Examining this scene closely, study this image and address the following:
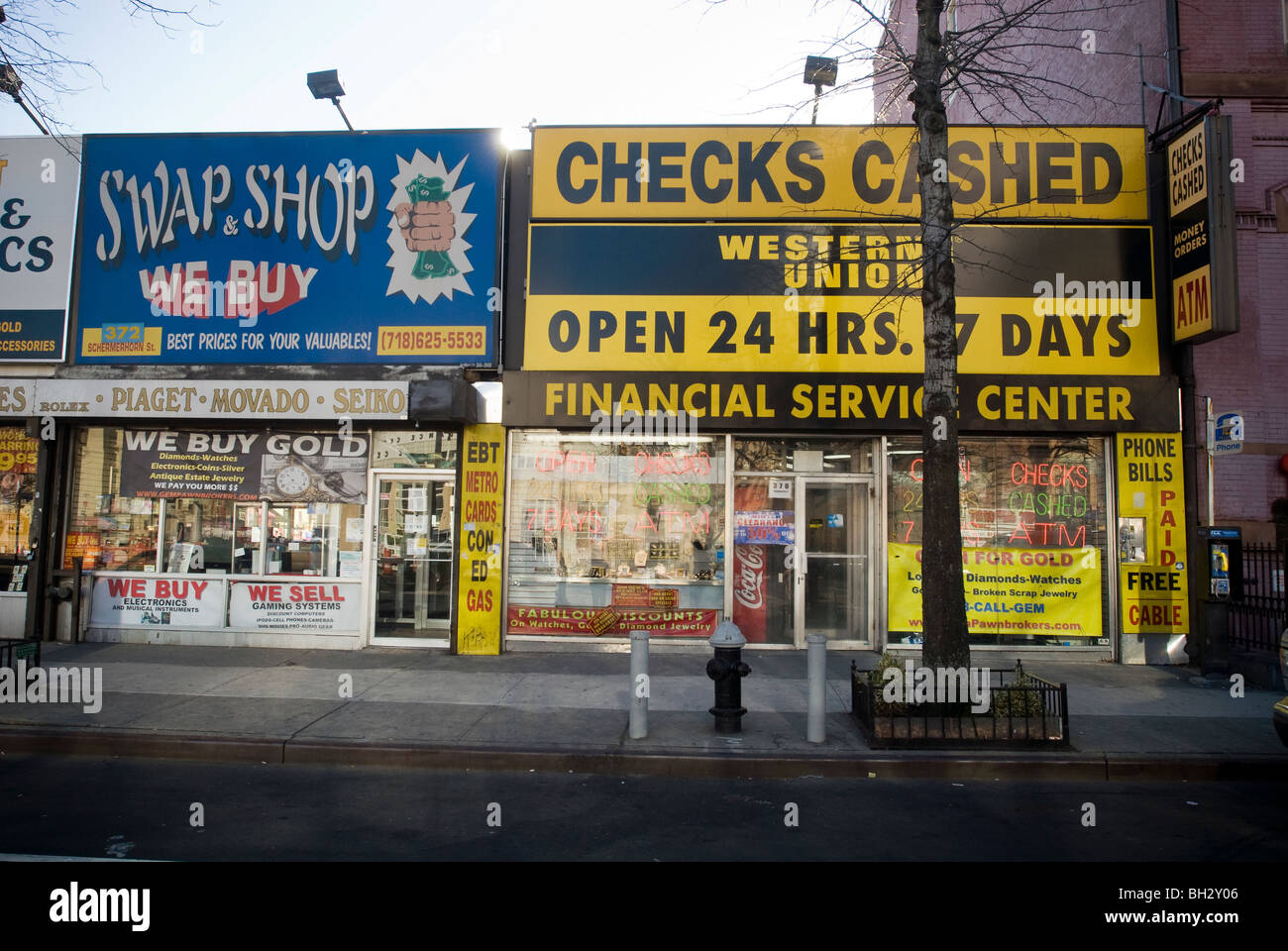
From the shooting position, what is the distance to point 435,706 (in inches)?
320

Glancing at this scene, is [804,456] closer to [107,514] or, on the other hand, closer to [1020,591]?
[1020,591]

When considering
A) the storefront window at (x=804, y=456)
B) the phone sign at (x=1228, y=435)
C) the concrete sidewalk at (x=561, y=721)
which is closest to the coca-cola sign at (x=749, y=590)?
the concrete sidewalk at (x=561, y=721)

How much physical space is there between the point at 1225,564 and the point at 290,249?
504 inches

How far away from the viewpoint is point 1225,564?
956cm

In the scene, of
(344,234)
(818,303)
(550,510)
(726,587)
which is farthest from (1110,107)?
(344,234)

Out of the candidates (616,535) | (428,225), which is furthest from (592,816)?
(428,225)

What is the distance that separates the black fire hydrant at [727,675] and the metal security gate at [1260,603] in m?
6.64

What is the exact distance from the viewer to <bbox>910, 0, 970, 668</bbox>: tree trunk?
751cm

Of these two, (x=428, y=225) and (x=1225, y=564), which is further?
(x=428, y=225)

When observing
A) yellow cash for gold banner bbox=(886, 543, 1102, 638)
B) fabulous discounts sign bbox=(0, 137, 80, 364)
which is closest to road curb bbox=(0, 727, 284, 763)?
fabulous discounts sign bbox=(0, 137, 80, 364)

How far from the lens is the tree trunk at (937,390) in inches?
296

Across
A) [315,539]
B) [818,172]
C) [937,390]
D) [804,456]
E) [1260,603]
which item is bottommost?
[1260,603]

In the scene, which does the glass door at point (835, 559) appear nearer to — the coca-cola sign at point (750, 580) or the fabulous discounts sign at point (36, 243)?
the coca-cola sign at point (750, 580)

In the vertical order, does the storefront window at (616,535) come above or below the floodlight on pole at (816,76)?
below
